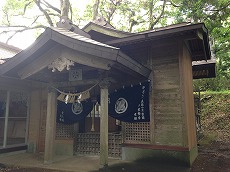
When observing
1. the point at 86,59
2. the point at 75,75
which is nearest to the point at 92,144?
the point at 75,75

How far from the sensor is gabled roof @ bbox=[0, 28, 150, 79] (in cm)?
586

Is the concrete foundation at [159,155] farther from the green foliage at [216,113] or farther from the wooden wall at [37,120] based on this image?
the green foliage at [216,113]

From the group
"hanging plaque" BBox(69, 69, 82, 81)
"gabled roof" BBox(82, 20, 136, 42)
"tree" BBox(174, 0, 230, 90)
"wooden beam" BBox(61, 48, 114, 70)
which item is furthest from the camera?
"tree" BBox(174, 0, 230, 90)

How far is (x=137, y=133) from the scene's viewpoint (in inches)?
310

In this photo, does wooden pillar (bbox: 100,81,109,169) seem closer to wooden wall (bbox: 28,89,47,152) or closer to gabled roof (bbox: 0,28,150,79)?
gabled roof (bbox: 0,28,150,79)

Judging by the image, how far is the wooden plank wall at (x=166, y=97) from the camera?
7262 mm

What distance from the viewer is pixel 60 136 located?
964 centimetres

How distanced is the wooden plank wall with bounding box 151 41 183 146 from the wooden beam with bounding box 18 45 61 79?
11.9ft

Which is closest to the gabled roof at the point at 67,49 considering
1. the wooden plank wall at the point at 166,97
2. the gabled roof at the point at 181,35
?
the wooden plank wall at the point at 166,97

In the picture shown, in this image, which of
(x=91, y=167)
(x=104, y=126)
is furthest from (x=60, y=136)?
(x=104, y=126)

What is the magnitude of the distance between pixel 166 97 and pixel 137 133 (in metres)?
1.75

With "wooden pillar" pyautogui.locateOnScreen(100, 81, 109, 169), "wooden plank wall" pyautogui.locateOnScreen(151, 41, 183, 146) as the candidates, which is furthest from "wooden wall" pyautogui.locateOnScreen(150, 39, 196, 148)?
"wooden pillar" pyautogui.locateOnScreen(100, 81, 109, 169)

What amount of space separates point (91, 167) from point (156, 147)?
2.37 meters

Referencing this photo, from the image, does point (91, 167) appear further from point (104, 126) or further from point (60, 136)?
point (60, 136)
